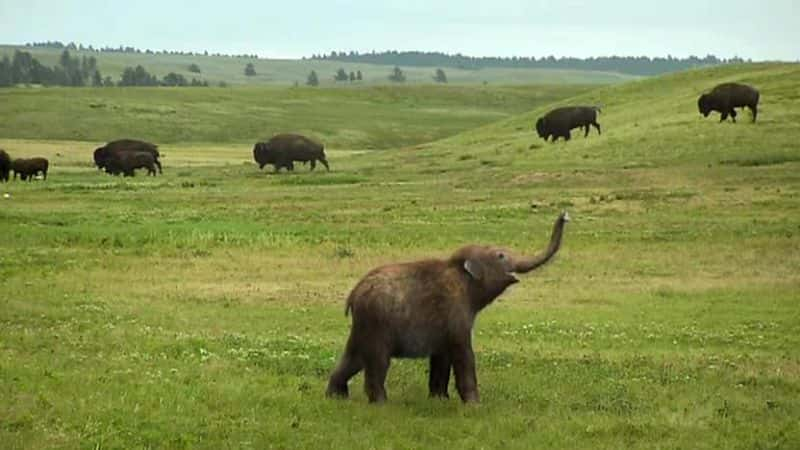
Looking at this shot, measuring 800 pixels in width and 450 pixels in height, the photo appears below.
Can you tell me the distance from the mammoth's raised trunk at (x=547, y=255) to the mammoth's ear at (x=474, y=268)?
1.29ft

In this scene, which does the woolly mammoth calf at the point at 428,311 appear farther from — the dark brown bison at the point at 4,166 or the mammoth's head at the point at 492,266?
the dark brown bison at the point at 4,166

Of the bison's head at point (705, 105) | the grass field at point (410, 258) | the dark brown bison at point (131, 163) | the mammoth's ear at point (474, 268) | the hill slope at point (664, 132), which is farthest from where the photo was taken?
the dark brown bison at point (131, 163)

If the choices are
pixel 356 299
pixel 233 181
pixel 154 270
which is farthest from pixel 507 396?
pixel 233 181

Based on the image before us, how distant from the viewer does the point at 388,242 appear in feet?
98.6

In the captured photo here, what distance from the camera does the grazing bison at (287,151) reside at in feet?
201

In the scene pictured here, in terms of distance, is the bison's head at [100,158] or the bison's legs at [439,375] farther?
the bison's head at [100,158]

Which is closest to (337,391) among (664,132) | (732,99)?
(664,132)

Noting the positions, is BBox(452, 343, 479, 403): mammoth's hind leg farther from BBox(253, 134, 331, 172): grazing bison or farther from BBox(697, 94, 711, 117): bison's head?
BBox(253, 134, 331, 172): grazing bison

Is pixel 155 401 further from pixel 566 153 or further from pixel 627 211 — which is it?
pixel 566 153

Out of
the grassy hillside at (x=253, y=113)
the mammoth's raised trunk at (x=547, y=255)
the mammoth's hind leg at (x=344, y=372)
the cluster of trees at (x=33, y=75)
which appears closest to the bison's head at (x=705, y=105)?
the mammoth's raised trunk at (x=547, y=255)

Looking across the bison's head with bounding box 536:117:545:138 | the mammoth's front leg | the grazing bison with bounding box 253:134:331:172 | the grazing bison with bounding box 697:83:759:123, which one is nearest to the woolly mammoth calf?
the mammoth's front leg

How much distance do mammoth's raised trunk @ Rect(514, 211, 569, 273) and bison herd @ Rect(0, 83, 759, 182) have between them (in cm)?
4367

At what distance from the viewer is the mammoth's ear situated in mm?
13680

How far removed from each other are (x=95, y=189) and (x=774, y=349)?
34.1 meters
